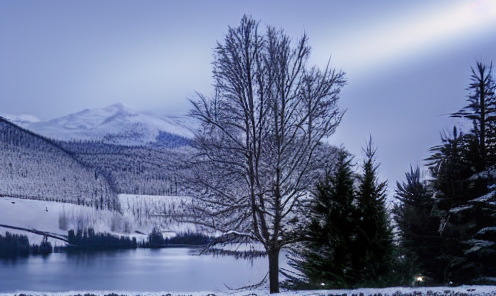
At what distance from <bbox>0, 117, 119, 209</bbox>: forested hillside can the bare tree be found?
1102 cm

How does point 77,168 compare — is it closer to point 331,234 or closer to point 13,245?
point 13,245

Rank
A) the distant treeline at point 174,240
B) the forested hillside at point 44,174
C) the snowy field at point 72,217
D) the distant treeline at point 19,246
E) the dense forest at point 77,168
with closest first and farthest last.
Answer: the distant treeline at point 174,240, the distant treeline at point 19,246, the snowy field at point 72,217, the dense forest at point 77,168, the forested hillside at point 44,174

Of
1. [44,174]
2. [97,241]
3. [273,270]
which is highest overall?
[44,174]

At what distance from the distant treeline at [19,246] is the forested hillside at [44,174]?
12.5ft

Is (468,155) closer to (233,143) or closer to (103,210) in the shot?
(233,143)

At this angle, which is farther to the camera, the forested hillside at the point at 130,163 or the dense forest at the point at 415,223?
the forested hillside at the point at 130,163

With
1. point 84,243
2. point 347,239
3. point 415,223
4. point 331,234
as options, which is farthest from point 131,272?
point 415,223

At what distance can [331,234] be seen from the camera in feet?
45.9

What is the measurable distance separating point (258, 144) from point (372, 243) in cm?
435

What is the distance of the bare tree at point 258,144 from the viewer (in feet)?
44.3

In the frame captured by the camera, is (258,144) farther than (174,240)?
No

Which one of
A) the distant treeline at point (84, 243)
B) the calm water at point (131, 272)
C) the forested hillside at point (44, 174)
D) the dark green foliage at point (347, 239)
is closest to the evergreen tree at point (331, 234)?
the dark green foliage at point (347, 239)

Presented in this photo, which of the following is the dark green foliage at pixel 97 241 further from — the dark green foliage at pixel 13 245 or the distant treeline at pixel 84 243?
the dark green foliage at pixel 13 245

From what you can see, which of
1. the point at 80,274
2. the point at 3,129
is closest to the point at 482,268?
the point at 80,274
